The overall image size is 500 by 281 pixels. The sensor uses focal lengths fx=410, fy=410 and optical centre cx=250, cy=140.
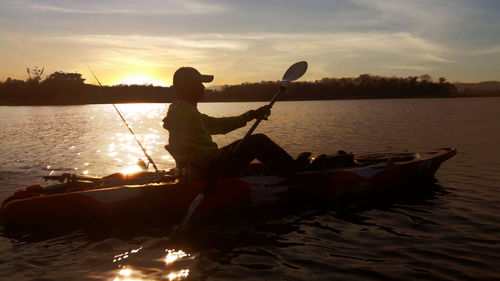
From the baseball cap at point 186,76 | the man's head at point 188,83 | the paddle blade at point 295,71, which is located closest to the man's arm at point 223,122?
the man's head at point 188,83

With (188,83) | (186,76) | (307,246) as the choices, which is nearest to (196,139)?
(188,83)

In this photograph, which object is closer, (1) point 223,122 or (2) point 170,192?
(2) point 170,192

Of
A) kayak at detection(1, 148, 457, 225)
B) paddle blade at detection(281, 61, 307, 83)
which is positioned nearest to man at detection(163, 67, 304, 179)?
kayak at detection(1, 148, 457, 225)

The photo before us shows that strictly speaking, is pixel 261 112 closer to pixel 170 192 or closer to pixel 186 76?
pixel 186 76

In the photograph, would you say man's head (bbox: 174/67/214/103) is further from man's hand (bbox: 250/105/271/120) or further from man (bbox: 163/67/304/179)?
man's hand (bbox: 250/105/271/120)

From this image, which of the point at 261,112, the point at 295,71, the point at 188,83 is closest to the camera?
the point at 188,83

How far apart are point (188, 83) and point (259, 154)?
5.93 feet

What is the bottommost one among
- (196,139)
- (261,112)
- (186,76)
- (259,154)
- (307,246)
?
(307,246)

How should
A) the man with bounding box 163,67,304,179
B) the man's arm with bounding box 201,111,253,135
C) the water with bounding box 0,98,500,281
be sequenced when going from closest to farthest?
1. the water with bounding box 0,98,500,281
2. the man with bounding box 163,67,304,179
3. the man's arm with bounding box 201,111,253,135

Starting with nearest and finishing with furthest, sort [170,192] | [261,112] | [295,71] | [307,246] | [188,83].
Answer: [307,246], [188,83], [170,192], [261,112], [295,71]

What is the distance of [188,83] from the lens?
6.61 meters

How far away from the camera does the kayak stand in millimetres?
6680

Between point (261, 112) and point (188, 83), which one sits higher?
point (188, 83)

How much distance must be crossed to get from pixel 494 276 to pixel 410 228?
6.11 ft
